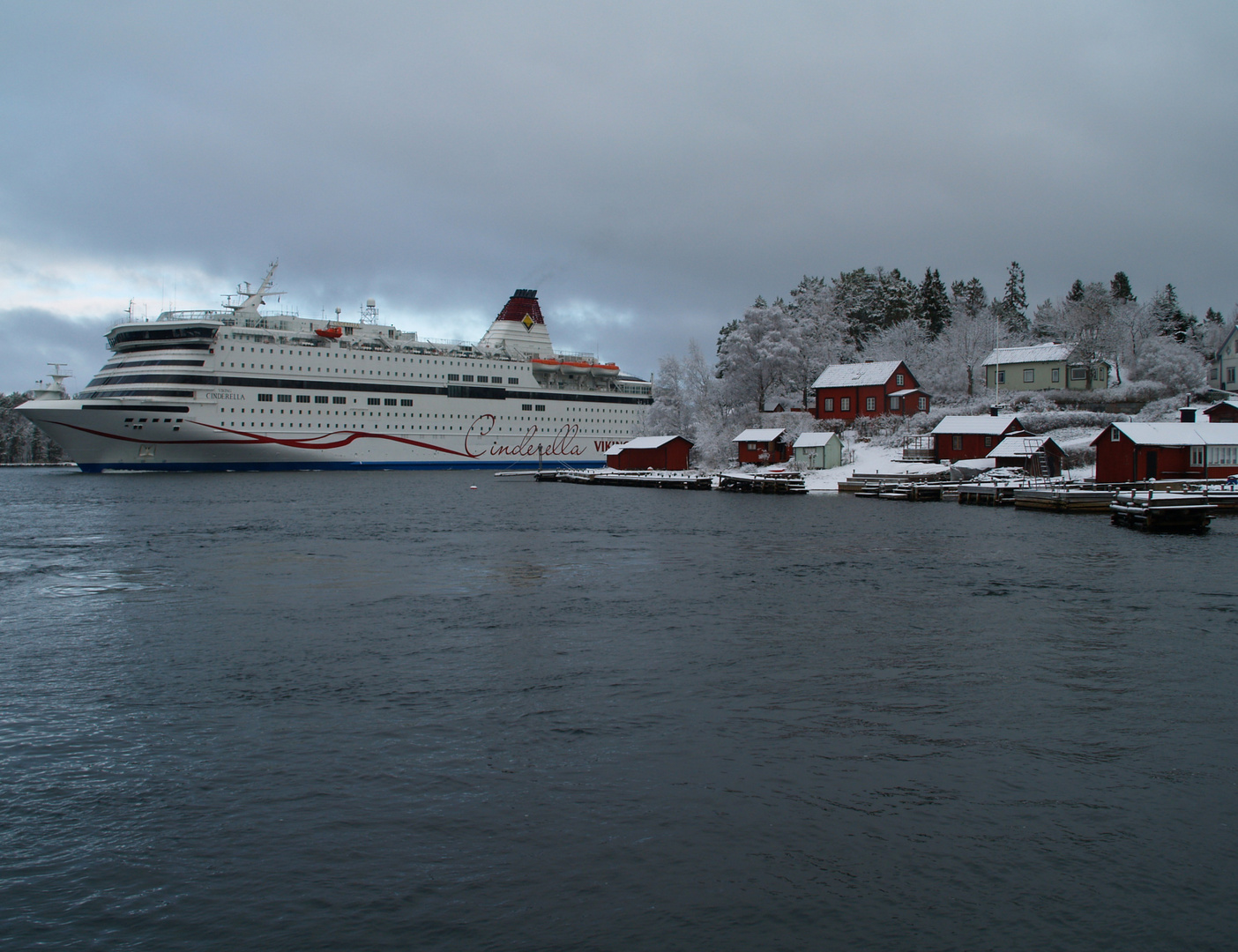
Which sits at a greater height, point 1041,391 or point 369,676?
point 1041,391

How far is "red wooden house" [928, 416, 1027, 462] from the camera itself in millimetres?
54125

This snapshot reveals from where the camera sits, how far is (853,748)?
34.4 feet

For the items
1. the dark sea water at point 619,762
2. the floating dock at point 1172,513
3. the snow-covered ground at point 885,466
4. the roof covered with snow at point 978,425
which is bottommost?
the dark sea water at point 619,762

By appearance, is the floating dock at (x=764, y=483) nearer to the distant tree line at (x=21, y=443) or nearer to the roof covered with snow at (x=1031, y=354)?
the roof covered with snow at (x=1031, y=354)

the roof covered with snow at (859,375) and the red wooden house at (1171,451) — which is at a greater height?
the roof covered with snow at (859,375)

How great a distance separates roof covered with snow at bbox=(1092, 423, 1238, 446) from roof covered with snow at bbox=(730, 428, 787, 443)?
23.8 m

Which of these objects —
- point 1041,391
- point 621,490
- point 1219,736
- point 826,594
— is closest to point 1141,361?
point 1041,391

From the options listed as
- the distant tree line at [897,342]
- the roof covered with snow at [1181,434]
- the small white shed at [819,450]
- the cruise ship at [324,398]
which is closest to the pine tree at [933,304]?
the distant tree line at [897,342]

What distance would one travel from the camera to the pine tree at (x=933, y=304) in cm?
9712

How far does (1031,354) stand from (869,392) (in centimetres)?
1406

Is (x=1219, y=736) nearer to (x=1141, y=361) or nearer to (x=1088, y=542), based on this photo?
(x=1088, y=542)

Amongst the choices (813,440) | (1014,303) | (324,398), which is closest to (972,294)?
(1014,303)

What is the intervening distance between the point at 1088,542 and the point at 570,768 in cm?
2589

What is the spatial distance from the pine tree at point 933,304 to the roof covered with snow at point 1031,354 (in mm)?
25746
